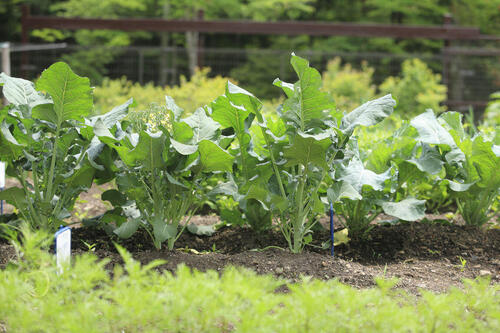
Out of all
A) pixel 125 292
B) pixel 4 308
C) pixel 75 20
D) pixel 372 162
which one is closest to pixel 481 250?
pixel 372 162

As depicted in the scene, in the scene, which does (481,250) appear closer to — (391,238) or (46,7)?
(391,238)

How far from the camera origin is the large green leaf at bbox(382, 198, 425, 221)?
3.16m

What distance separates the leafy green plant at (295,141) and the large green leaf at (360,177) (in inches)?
3.7

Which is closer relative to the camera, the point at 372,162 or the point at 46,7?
the point at 372,162

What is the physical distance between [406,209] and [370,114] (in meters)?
0.70

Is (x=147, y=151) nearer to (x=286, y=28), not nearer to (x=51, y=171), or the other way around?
(x=51, y=171)

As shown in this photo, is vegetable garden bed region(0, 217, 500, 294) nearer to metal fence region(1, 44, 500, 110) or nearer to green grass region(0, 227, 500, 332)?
green grass region(0, 227, 500, 332)

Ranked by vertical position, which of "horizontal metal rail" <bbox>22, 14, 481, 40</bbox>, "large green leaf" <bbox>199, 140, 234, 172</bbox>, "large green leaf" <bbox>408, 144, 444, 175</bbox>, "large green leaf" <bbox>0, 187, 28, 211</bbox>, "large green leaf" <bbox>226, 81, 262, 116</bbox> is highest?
"horizontal metal rail" <bbox>22, 14, 481, 40</bbox>

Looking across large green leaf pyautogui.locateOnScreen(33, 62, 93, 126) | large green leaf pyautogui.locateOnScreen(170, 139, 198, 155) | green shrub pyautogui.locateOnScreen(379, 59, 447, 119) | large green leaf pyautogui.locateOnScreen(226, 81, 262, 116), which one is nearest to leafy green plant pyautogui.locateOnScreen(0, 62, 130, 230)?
large green leaf pyautogui.locateOnScreen(33, 62, 93, 126)

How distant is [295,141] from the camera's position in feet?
8.93

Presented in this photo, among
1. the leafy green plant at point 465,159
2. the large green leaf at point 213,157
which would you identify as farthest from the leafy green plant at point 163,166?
the leafy green plant at point 465,159

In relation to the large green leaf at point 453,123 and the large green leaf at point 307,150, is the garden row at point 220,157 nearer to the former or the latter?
the large green leaf at point 307,150

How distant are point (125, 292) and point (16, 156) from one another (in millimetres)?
1572

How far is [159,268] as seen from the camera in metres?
2.74
